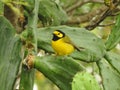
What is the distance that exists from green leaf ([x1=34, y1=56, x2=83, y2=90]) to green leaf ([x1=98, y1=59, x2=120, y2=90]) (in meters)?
0.11

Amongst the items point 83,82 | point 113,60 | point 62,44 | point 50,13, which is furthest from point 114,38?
point 83,82

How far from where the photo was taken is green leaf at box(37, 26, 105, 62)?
163 centimetres

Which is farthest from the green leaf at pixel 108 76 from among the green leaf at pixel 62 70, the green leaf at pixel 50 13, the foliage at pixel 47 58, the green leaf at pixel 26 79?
the green leaf at pixel 50 13

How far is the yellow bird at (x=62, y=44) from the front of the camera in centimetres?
160

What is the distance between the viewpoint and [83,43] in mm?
Answer: 1684

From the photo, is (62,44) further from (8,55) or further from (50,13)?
(50,13)

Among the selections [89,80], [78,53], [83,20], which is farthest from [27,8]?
[83,20]

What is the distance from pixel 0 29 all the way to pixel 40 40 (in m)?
0.16

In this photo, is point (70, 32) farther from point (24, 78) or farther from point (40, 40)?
point (24, 78)

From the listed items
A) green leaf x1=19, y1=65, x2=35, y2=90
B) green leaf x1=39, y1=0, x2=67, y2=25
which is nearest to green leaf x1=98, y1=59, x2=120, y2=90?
green leaf x1=19, y1=65, x2=35, y2=90

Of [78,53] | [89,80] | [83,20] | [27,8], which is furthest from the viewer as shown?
[83,20]

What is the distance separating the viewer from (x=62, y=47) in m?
1.62

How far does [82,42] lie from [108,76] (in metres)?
0.18

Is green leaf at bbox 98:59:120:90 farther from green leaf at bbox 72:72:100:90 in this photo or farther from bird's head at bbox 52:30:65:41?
green leaf at bbox 72:72:100:90
